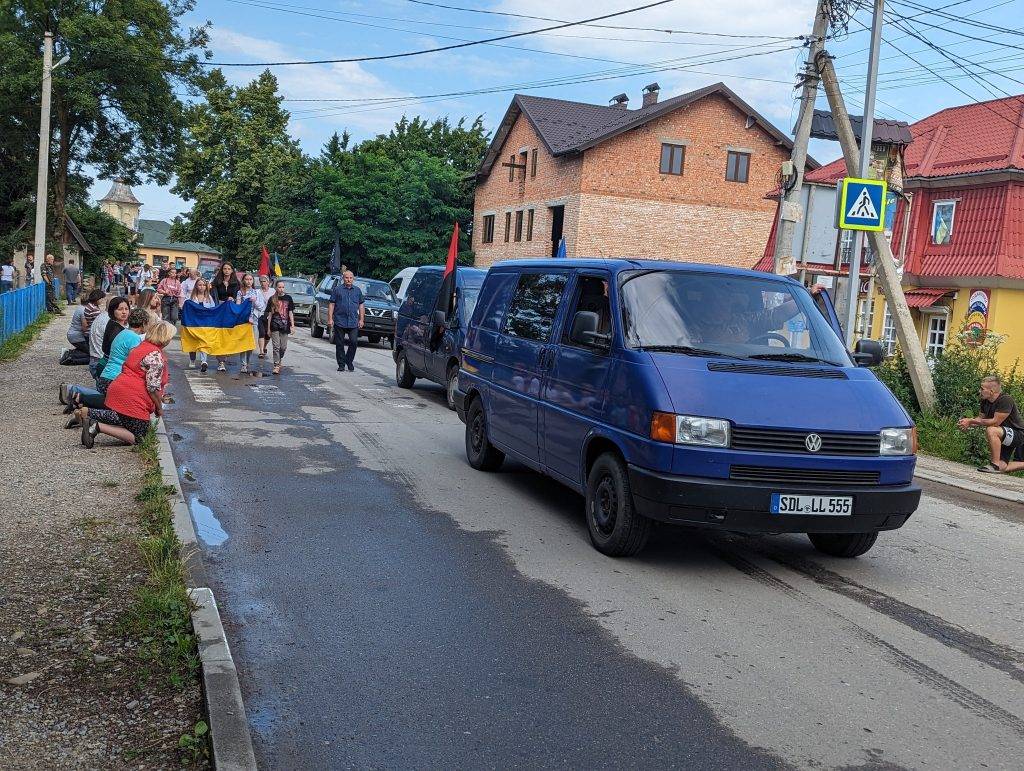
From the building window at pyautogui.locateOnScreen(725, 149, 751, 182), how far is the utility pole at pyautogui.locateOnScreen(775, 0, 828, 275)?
27877mm

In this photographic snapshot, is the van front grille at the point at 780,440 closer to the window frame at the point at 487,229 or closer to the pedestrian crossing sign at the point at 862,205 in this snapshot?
the pedestrian crossing sign at the point at 862,205

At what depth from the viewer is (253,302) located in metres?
18.7

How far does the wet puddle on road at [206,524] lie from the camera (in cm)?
690

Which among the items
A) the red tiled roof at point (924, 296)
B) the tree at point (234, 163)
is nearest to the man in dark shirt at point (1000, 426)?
the red tiled roof at point (924, 296)

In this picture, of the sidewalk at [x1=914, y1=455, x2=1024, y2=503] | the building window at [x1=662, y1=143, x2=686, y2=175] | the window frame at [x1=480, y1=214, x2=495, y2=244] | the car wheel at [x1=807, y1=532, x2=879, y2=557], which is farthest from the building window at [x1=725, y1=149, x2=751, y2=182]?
the car wheel at [x1=807, y1=532, x2=879, y2=557]

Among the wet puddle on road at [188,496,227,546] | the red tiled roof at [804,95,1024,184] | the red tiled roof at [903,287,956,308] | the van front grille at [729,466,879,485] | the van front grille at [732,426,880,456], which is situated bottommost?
the wet puddle on road at [188,496,227,546]

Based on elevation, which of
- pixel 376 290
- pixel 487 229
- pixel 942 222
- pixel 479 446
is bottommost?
pixel 479 446

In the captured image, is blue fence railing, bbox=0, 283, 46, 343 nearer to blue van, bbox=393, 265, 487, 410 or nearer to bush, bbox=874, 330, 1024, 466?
blue van, bbox=393, 265, 487, 410

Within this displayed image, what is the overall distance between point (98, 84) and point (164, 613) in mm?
46912

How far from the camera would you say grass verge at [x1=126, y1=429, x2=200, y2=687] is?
177 inches

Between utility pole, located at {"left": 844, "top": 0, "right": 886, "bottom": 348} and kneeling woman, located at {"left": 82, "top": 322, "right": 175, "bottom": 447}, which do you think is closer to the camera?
kneeling woman, located at {"left": 82, "top": 322, "right": 175, "bottom": 447}

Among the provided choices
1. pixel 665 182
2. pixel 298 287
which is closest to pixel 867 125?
pixel 298 287

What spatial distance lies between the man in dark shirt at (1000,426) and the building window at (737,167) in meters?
31.9

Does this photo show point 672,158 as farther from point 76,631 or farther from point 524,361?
point 76,631
